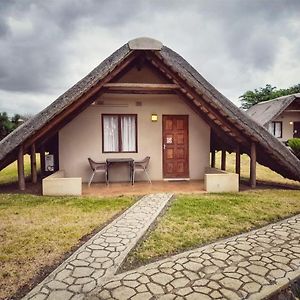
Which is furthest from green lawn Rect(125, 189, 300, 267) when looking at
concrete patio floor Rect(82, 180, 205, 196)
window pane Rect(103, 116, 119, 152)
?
window pane Rect(103, 116, 119, 152)

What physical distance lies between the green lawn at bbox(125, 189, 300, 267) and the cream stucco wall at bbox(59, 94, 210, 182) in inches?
107

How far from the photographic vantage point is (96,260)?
3.66 meters

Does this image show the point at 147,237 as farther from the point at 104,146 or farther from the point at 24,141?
the point at 104,146

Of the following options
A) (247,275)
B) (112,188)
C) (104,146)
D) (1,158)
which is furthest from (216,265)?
(104,146)

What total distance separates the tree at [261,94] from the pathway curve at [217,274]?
129 ft

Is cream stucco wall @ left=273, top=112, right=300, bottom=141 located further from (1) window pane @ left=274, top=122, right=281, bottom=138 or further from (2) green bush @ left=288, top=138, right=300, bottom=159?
(2) green bush @ left=288, top=138, right=300, bottom=159

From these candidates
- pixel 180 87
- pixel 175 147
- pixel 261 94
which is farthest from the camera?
pixel 261 94

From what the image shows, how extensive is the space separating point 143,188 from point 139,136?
2093 mm

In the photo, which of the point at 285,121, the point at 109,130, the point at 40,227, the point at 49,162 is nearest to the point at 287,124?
the point at 285,121

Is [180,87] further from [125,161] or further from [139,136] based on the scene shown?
[125,161]

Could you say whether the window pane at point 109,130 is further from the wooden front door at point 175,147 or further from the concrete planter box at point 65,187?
the concrete planter box at point 65,187

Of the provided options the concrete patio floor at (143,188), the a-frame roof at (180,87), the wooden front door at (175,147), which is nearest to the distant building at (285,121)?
the wooden front door at (175,147)

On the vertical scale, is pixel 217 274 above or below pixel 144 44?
below

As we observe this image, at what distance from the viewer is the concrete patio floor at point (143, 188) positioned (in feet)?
26.1
